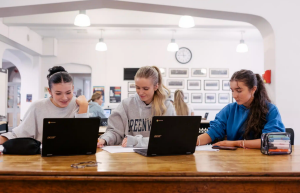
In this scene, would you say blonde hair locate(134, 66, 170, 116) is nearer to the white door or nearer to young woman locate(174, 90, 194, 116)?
young woman locate(174, 90, 194, 116)

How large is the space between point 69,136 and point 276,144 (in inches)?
50.3

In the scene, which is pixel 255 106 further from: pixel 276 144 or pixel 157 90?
pixel 157 90

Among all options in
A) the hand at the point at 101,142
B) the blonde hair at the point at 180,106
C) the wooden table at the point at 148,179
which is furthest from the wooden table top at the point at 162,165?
the blonde hair at the point at 180,106

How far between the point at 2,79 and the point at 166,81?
460 centimetres

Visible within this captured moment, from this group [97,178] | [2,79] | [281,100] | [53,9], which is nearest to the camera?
[97,178]

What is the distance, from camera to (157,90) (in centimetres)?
252

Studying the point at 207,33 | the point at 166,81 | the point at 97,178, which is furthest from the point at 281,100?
the point at 166,81

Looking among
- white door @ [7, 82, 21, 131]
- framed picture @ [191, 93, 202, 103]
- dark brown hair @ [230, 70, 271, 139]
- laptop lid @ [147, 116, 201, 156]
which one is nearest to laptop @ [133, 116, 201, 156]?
laptop lid @ [147, 116, 201, 156]

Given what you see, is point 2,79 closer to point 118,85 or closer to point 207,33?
point 118,85

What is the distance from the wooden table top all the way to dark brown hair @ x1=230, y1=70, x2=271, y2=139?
46 centimetres

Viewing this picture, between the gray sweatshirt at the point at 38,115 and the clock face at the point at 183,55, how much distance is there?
7296 millimetres

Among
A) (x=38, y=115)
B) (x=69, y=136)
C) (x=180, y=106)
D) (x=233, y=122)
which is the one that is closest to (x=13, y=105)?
(x=180, y=106)

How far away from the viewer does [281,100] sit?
3908 millimetres

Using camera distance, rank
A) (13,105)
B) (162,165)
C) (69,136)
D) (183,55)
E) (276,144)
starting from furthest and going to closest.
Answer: (13,105) → (183,55) → (276,144) → (69,136) → (162,165)
